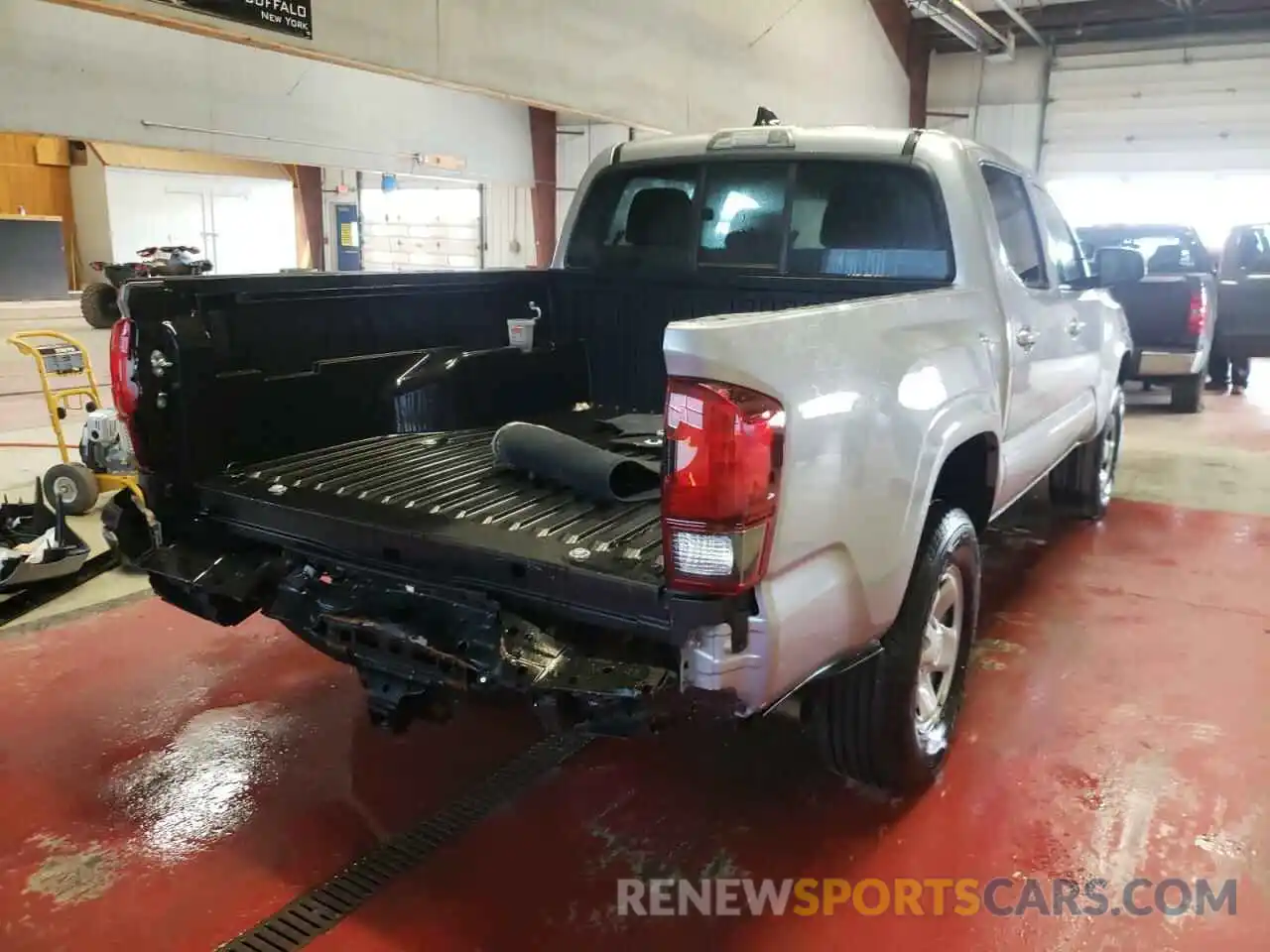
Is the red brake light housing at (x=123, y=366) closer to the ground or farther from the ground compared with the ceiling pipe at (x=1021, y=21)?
closer to the ground

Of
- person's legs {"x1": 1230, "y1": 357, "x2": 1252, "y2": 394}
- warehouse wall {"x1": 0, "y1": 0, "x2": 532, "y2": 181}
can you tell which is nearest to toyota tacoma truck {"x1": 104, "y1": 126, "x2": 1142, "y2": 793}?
warehouse wall {"x1": 0, "y1": 0, "x2": 532, "y2": 181}

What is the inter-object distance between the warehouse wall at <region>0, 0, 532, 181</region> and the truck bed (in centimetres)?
476

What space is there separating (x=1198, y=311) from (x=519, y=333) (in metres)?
7.43

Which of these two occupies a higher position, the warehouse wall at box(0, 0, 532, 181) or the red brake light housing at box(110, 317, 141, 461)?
the warehouse wall at box(0, 0, 532, 181)

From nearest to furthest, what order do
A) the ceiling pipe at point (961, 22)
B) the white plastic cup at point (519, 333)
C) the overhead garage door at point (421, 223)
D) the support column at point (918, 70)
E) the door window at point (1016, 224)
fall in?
the door window at point (1016, 224)
the white plastic cup at point (519, 333)
the ceiling pipe at point (961, 22)
the support column at point (918, 70)
the overhead garage door at point (421, 223)

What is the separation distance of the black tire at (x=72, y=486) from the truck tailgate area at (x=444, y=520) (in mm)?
2912

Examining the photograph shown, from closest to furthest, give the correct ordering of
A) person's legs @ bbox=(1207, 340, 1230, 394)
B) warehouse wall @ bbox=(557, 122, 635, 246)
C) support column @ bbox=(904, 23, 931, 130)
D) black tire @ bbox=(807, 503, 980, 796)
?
1. black tire @ bbox=(807, 503, 980, 796)
2. person's legs @ bbox=(1207, 340, 1230, 394)
3. warehouse wall @ bbox=(557, 122, 635, 246)
4. support column @ bbox=(904, 23, 931, 130)

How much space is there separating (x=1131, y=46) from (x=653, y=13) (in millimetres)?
7542

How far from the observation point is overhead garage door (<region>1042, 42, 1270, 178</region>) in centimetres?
1250

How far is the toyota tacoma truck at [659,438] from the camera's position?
1.99 metres

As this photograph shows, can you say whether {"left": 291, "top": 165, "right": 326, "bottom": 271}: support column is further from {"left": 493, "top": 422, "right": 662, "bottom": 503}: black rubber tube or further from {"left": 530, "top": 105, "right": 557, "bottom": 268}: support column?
{"left": 493, "top": 422, "right": 662, "bottom": 503}: black rubber tube

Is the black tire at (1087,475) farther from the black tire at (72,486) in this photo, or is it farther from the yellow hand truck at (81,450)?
Answer: the black tire at (72,486)

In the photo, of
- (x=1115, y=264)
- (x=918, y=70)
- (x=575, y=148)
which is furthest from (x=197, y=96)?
(x=918, y=70)

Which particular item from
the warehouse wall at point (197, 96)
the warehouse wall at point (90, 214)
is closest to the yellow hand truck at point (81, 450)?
the warehouse wall at point (197, 96)
